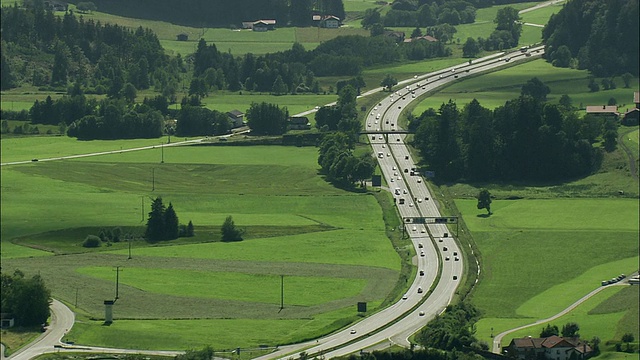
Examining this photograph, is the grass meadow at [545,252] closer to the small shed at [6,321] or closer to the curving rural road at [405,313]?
the curving rural road at [405,313]

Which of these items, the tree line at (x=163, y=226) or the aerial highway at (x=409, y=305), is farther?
the tree line at (x=163, y=226)

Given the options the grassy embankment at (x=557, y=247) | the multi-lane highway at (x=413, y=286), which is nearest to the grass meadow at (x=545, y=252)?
the grassy embankment at (x=557, y=247)

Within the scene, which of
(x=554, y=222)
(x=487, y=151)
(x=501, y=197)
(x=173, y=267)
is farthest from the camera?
(x=487, y=151)

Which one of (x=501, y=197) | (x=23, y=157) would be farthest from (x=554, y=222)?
(x=23, y=157)

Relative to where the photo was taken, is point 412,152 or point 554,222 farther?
point 412,152

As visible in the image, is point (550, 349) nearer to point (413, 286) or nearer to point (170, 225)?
point (413, 286)

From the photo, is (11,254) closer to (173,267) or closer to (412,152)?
(173,267)
